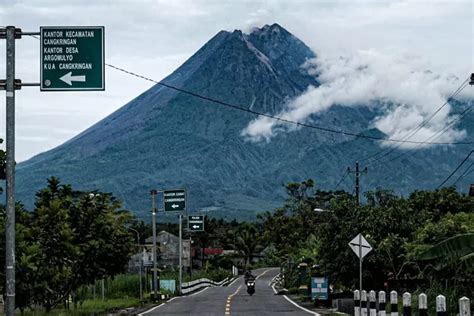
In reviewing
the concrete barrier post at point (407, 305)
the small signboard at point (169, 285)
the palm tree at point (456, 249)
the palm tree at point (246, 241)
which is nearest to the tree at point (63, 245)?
the palm tree at point (456, 249)

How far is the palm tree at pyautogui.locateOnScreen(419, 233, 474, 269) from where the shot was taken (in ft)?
74.3

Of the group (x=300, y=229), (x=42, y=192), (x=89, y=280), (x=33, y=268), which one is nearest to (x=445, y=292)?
(x=33, y=268)

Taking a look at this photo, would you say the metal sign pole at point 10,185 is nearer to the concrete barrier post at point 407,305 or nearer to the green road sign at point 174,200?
the concrete barrier post at point 407,305

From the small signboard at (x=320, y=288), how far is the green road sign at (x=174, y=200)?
1628 cm

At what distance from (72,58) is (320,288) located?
80.4 feet

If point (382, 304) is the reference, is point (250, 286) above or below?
below

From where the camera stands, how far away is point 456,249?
23266 millimetres

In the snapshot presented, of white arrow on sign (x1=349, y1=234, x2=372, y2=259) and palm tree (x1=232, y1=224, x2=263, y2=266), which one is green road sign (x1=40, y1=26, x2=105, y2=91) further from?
palm tree (x1=232, y1=224, x2=263, y2=266)

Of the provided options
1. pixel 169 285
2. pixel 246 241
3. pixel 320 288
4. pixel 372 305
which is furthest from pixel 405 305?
pixel 246 241

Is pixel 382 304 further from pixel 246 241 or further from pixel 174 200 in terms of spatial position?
pixel 246 241

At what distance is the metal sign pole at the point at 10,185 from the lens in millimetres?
17297

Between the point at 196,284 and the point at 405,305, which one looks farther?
the point at 196,284

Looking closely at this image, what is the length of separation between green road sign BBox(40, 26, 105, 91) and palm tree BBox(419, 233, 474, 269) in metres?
9.73

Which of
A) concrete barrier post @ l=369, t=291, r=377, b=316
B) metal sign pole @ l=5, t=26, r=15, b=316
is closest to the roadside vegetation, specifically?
metal sign pole @ l=5, t=26, r=15, b=316
